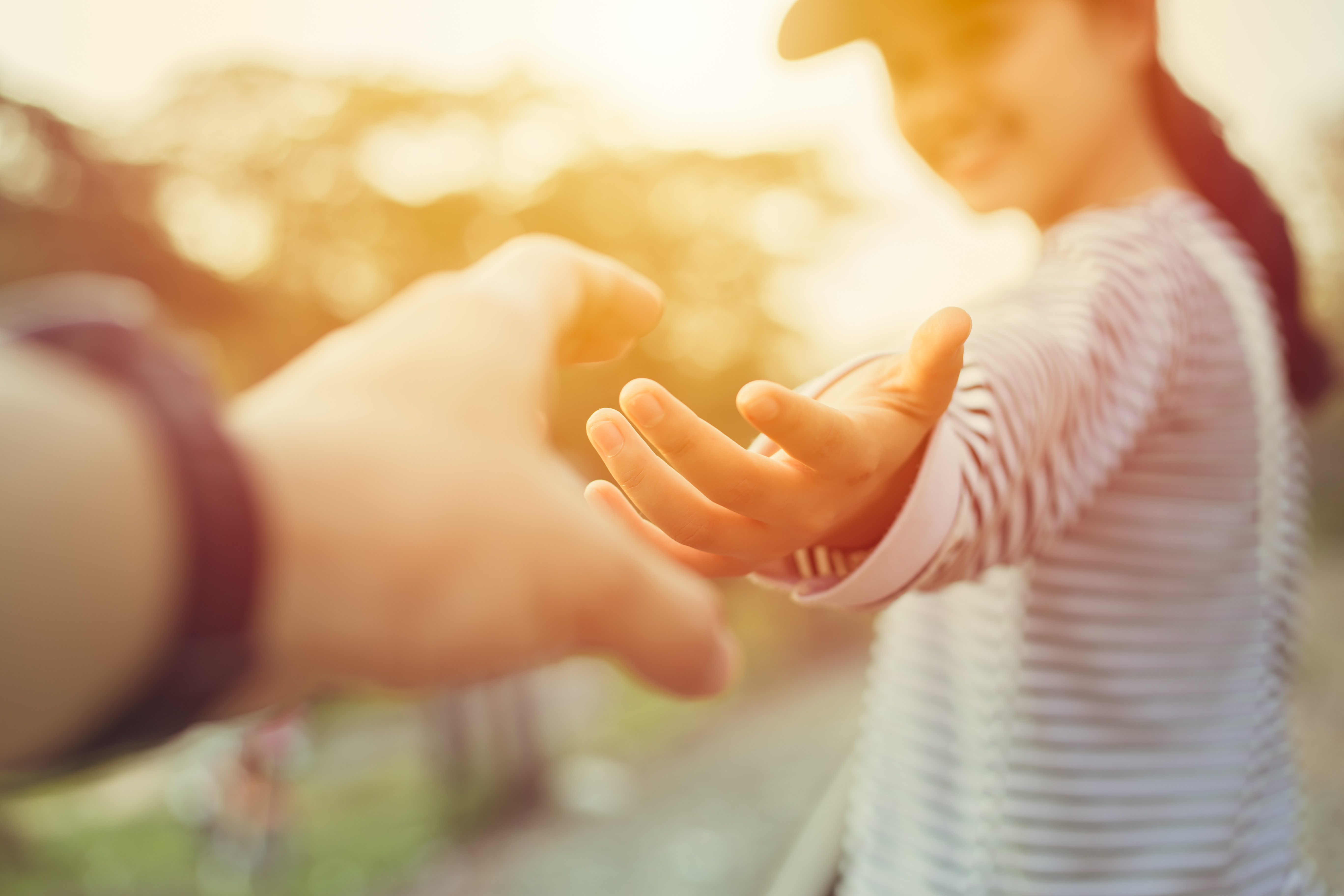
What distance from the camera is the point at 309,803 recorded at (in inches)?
153

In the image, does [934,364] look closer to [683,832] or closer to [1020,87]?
[1020,87]

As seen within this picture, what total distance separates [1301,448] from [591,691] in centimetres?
479

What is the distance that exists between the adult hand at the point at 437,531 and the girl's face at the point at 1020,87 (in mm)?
588

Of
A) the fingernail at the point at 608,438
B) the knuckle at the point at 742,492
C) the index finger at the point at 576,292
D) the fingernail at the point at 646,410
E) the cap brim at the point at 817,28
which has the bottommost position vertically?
the knuckle at the point at 742,492

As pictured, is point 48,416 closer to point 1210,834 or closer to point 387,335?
point 387,335

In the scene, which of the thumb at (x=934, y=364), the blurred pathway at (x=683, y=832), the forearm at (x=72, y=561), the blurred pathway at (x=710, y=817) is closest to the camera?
the forearm at (x=72, y=561)

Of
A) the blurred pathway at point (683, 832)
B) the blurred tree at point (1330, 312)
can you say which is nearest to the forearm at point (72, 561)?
the blurred pathway at point (683, 832)

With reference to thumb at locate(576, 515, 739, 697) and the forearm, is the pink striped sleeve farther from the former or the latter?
the forearm

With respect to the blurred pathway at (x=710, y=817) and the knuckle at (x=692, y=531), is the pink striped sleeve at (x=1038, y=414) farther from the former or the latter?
the blurred pathway at (x=710, y=817)

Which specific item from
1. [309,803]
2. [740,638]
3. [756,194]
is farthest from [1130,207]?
[756,194]

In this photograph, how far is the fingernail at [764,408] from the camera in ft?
0.92

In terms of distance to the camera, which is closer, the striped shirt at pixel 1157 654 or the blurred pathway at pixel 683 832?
the striped shirt at pixel 1157 654

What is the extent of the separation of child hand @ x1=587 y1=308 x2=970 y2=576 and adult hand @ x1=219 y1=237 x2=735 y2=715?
0.08 feet

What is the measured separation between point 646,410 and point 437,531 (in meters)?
0.08
